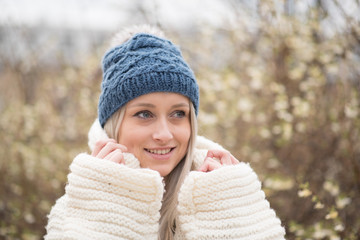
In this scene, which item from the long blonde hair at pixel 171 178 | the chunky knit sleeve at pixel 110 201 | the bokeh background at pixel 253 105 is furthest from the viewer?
the bokeh background at pixel 253 105

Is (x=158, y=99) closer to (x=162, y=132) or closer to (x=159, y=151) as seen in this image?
(x=162, y=132)

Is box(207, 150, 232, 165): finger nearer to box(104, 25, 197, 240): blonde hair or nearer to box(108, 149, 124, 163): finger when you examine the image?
box(104, 25, 197, 240): blonde hair

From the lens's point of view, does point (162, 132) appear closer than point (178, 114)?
Yes

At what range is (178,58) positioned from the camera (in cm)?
195

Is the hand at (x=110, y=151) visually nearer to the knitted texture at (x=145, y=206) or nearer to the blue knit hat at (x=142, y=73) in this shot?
the knitted texture at (x=145, y=206)

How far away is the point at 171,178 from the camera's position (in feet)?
6.77

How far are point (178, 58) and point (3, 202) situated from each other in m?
3.09

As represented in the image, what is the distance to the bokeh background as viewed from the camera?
3377mm

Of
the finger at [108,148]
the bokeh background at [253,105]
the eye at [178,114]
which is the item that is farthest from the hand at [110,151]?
the bokeh background at [253,105]

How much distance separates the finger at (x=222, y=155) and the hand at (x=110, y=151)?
19.8 inches

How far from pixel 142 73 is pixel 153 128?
0.98ft

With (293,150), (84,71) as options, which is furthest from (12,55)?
(293,150)

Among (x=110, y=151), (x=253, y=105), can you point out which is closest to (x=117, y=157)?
(x=110, y=151)

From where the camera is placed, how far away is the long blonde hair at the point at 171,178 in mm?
1887
